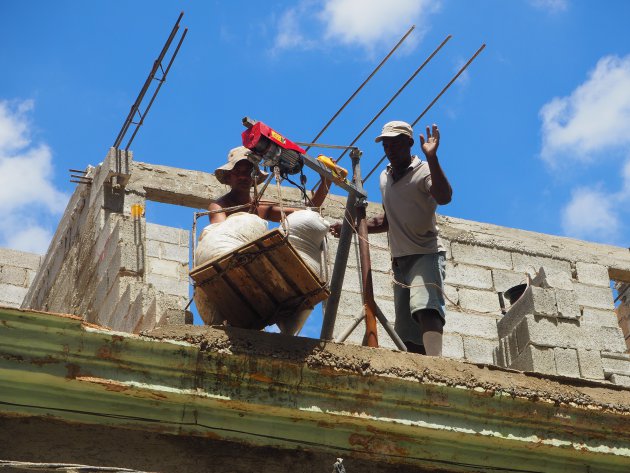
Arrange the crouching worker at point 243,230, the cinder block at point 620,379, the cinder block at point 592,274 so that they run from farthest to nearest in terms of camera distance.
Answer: the cinder block at point 592,274
the cinder block at point 620,379
the crouching worker at point 243,230

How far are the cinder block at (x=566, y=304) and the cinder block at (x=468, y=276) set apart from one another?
101 inches

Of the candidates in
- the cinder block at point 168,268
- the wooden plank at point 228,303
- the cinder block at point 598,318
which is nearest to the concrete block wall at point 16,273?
the cinder block at point 168,268

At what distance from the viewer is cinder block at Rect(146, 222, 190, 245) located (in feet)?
32.3

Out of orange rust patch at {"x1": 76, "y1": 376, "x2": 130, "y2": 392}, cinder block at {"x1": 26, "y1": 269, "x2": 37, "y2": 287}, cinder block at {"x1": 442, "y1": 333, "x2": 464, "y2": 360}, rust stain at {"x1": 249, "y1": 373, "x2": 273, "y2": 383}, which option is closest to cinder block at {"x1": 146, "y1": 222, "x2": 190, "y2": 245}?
cinder block at {"x1": 442, "y1": 333, "x2": 464, "y2": 360}

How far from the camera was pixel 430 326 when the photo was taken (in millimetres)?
6941

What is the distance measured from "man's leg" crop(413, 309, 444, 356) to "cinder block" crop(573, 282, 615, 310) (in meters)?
4.65

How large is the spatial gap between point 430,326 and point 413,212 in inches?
28.2

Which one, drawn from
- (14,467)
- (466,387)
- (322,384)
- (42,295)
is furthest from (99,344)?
(42,295)

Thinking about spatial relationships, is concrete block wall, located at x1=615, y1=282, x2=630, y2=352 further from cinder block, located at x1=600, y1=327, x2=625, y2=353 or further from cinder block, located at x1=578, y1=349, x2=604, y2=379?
cinder block, located at x1=578, y1=349, x2=604, y2=379

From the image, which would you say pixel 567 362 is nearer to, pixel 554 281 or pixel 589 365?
pixel 589 365

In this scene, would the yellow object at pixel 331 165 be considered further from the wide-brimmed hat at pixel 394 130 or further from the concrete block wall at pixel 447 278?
the concrete block wall at pixel 447 278

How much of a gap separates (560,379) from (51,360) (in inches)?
101

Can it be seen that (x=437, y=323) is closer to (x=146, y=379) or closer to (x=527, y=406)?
(x=527, y=406)

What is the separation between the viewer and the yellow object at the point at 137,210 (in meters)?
10.1
